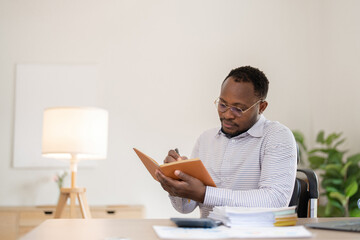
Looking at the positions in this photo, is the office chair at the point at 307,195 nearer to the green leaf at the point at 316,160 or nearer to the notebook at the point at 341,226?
the notebook at the point at 341,226

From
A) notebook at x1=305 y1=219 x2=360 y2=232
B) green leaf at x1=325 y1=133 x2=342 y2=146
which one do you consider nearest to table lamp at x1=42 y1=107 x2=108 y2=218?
green leaf at x1=325 y1=133 x2=342 y2=146

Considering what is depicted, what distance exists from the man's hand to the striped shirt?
0.09ft

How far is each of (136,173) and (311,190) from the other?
2.93 metres

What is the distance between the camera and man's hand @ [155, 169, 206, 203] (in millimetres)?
1715

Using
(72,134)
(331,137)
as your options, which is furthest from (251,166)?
(331,137)

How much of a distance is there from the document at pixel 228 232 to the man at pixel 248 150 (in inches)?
16.4

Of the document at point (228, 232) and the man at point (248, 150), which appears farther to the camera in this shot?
the man at point (248, 150)

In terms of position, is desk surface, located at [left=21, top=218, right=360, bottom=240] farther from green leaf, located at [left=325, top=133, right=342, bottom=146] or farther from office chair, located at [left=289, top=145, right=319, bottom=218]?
green leaf, located at [left=325, top=133, right=342, bottom=146]

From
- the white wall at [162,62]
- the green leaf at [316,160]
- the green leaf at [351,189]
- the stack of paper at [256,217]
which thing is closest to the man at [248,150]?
the stack of paper at [256,217]

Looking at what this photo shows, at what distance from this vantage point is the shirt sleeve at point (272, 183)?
5.86 ft

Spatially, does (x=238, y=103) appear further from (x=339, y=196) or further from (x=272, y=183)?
(x=339, y=196)

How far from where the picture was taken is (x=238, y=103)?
2092mm

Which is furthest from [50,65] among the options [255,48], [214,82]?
[255,48]

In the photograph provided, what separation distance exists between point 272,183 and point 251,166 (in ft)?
0.63
